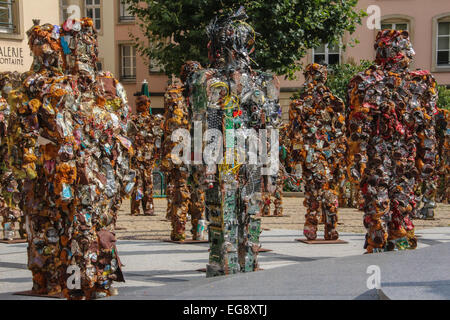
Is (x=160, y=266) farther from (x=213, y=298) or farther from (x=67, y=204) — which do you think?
(x=213, y=298)

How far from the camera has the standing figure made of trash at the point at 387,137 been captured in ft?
25.8

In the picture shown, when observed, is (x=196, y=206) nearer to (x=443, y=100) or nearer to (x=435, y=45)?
(x=443, y=100)

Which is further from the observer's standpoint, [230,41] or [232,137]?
[230,41]

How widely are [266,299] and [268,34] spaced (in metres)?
15.4

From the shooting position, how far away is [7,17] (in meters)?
22.3

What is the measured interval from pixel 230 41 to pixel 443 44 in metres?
26.6

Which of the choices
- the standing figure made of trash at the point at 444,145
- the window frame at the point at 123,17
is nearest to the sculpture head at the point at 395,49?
the standing figure made of trash at the point at 444,145

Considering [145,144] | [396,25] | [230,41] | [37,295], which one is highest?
[396,25]

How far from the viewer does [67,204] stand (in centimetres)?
600

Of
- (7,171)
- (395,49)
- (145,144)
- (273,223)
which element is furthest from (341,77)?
(395,49)

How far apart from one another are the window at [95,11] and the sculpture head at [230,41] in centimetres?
2853

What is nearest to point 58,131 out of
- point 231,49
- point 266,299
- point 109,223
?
point 109,223

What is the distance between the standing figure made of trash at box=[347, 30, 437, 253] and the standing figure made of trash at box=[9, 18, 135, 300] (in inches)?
Result: 106

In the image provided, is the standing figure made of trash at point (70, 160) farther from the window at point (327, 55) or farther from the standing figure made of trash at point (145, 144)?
the window at point (327, 55)
